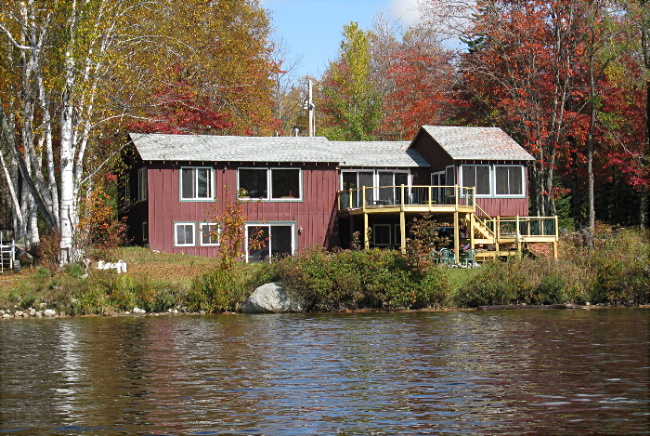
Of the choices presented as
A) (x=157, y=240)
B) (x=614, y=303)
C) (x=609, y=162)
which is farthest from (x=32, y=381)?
(x=609, y=162)

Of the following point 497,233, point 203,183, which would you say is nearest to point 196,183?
point 203,183

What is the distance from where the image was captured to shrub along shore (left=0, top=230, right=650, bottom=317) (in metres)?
29.1

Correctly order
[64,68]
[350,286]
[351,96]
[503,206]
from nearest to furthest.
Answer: [350,286], [64,68], [503,206], [351,96]

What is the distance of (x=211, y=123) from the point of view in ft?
162

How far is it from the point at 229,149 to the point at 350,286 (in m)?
15.5

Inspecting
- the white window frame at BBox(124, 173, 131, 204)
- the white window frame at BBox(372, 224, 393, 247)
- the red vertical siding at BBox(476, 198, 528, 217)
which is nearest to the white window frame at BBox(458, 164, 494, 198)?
the red vertical siding at BBox(476, 198, 528, 217)

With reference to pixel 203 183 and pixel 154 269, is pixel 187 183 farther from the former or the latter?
pixel 154 269

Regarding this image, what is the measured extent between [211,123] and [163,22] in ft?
46.1

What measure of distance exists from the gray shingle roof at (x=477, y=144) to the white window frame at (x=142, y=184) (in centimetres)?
1495

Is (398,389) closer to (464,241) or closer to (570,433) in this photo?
(570,433)

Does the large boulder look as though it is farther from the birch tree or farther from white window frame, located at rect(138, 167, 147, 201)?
white window frame, located at rect(138, 167, 147, 201)

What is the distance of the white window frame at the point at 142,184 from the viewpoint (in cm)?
4194

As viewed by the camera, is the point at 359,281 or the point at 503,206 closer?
the point at 359,281

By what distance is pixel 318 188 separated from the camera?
43344 mm
